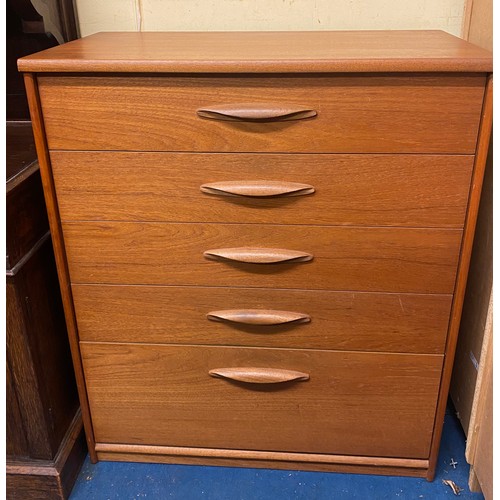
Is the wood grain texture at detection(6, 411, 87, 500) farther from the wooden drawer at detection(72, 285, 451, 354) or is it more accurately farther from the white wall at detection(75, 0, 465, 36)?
the white wall at detection(75, 0, 465, 36)

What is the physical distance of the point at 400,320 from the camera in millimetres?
1128

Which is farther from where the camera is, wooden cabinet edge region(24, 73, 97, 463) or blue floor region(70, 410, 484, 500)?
blue floor region(70, 410, 484, 500)

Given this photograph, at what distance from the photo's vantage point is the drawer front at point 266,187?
3.31ft

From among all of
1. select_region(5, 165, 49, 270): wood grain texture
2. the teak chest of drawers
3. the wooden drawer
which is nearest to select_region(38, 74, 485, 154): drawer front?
the teak chest of drawers

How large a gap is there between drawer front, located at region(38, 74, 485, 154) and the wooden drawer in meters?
0.28

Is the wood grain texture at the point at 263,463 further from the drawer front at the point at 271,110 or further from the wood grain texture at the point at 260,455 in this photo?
the drawer front at the point at 271,110

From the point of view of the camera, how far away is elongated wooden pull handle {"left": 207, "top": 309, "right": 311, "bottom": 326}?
44.5 inches

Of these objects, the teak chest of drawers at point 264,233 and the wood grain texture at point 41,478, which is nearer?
the teak chest of drawers at point 264,233

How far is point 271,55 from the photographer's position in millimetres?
985

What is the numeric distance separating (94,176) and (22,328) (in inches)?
12.5

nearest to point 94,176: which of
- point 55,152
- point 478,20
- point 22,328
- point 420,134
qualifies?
point 55,152

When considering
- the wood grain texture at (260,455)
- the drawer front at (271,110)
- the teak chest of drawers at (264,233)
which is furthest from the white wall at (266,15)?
the wood grain texture at (260,455)

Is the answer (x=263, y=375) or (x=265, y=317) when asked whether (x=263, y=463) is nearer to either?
(x=263, y=375)

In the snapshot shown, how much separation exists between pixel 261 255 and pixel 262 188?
129 millimetres
